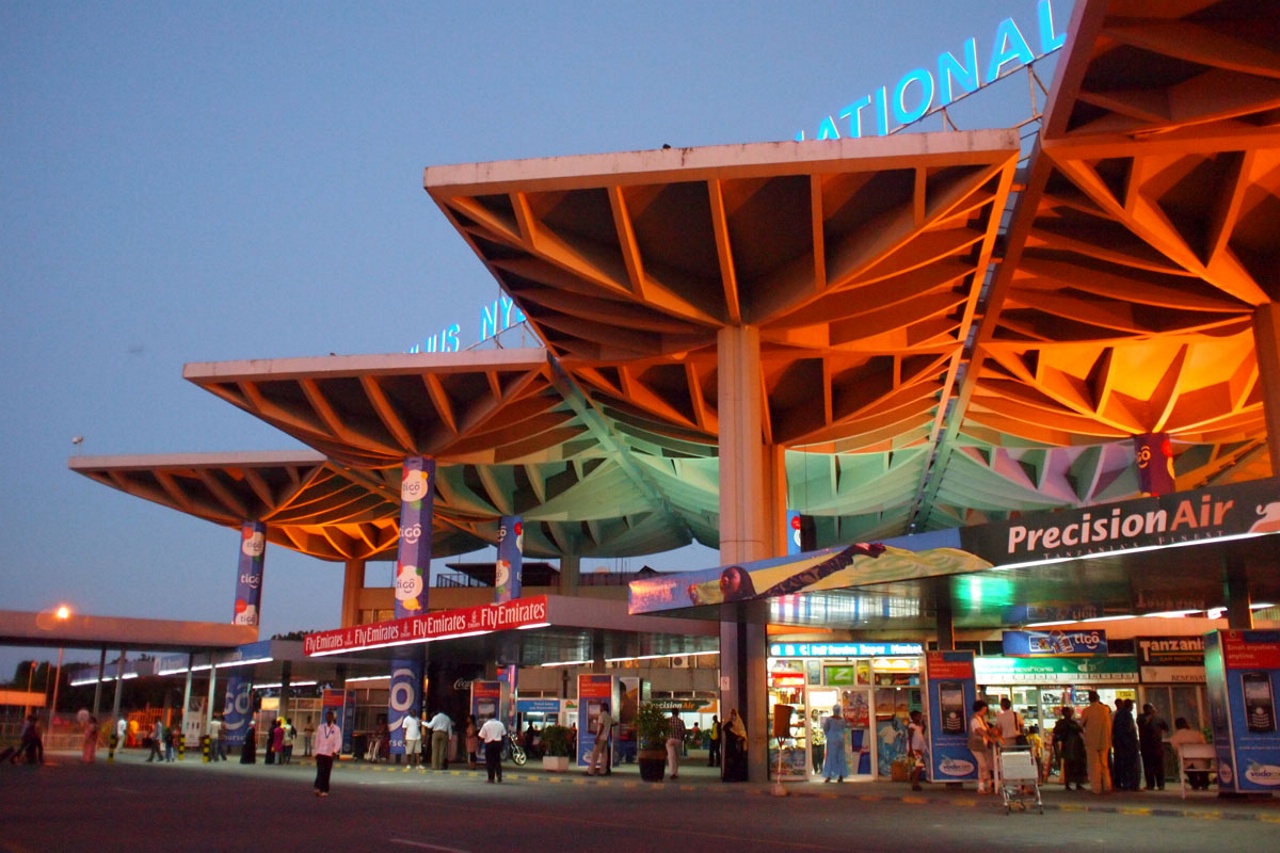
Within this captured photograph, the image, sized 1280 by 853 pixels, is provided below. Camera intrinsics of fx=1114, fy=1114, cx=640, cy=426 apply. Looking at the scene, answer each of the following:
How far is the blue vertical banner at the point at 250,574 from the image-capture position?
46000mm

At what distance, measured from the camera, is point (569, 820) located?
1355cm

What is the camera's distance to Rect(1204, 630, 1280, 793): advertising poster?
1582cm

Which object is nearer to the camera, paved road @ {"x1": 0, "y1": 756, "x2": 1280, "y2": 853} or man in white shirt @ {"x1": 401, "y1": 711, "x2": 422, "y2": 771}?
paved road @ {"x1": 0, "y1": 756, "x2": 1280, "y2": 853}

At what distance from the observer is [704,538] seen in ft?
201

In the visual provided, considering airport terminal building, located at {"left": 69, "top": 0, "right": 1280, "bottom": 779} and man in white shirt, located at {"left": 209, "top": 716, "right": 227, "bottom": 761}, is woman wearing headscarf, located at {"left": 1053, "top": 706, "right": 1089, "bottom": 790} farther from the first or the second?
man in white shirt, located at {"left": 209, "top": 716, "right": 227, "bottom": 761}

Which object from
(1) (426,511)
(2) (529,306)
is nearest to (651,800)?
(2) (529,306)

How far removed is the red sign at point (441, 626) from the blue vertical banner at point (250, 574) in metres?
14.0

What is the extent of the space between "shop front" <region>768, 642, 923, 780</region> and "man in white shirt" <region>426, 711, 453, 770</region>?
953 cm

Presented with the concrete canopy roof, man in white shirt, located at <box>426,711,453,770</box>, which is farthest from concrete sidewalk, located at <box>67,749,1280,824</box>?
the concrete canopy roof

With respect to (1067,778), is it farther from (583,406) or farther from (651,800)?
(583,406)

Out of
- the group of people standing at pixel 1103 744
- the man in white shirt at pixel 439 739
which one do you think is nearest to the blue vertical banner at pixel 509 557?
the man in white shirt at pixel 439 739

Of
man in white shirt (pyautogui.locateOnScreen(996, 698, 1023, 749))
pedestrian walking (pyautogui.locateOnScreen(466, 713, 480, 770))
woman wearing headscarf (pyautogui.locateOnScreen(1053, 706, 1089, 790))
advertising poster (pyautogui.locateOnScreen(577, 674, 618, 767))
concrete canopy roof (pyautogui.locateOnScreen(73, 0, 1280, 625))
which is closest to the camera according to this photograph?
→ concrete canopy roof (pyautogui.locateOnScreen(73, 0, 1280, 625))

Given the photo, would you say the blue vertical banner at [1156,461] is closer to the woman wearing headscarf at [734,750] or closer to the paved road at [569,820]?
the paved road at [569,820]

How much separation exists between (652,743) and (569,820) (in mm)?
10274
